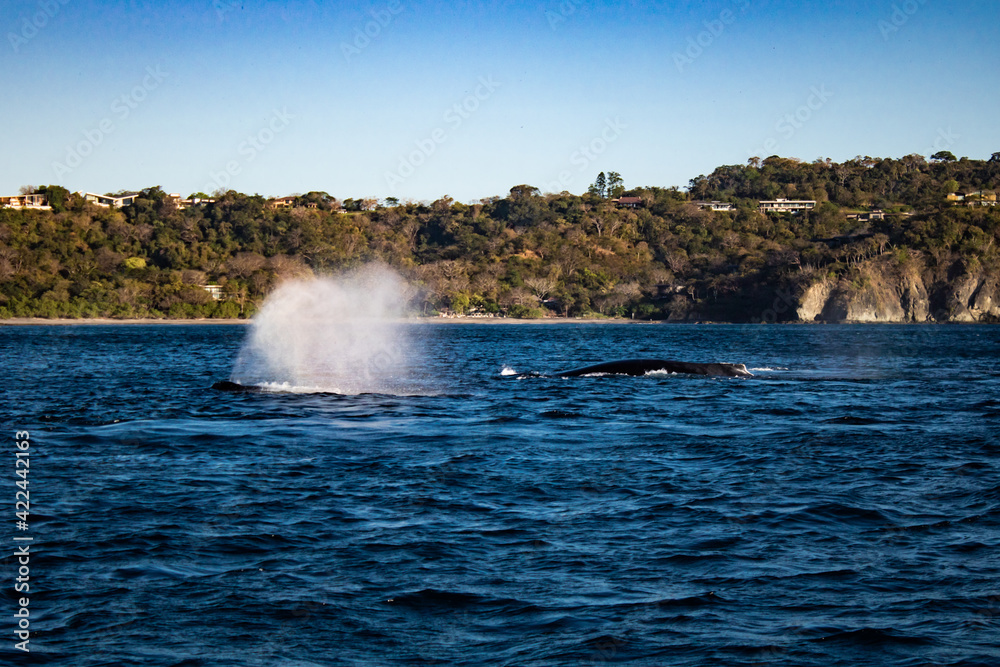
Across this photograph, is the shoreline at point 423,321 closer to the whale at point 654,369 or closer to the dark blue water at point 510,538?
the whale at point 654,369

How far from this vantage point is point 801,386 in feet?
121

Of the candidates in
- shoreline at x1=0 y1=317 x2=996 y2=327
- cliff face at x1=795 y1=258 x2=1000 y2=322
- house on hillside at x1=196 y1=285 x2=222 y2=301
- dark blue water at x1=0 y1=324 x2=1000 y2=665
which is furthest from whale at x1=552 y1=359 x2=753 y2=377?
house on hillside at x1=196 y1=285 x2=222 y2=301

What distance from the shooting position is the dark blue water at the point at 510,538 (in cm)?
963

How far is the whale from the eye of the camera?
41094mm

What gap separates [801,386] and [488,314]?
512 ft

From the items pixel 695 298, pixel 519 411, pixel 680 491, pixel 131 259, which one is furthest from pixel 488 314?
pixel 680 491

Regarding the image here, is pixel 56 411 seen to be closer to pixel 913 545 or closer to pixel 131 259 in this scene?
pixel 913 545

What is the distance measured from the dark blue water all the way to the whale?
13.5 metres

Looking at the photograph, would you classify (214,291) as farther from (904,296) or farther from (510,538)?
(510,538)

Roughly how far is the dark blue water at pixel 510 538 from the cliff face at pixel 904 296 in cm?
14774

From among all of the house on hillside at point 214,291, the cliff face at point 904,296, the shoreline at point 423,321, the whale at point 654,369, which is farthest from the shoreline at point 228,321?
the whale at point 654,369

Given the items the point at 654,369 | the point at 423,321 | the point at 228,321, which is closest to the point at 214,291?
the point at 228,321

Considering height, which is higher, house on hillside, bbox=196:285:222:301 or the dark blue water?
house on hillside, bbox=196:285:222:301

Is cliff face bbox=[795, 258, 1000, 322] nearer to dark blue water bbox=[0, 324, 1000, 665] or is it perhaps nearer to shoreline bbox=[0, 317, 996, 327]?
shoreline bbox=[0, 317, 996, 327]
